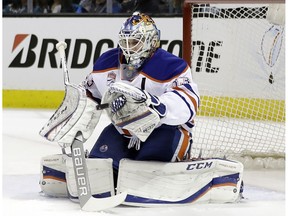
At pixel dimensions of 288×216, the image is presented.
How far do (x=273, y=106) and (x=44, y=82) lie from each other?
3.03 metres

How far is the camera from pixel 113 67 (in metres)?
3.52

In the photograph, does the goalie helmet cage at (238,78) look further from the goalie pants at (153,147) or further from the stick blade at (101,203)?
the stick blade at (101,203)

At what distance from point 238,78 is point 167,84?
194 centimetres

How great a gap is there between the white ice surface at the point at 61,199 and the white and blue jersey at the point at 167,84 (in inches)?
12.1

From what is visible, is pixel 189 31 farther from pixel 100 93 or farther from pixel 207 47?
pixel 100 93

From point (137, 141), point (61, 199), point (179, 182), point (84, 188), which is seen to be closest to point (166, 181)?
point (179, 182)

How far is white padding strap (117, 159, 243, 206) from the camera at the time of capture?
3.31m

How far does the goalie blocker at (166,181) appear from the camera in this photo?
10.9ft

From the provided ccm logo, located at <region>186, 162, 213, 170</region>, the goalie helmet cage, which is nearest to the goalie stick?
ccm logo, located at <region>186, 162, 213, 170</region>

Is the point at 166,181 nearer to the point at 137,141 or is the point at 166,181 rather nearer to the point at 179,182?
the point at 179,182

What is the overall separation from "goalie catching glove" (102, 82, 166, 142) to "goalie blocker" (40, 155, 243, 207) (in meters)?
0.16

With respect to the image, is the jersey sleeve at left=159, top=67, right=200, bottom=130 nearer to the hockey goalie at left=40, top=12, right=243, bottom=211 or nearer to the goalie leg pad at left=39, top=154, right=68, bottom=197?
the hockey goalie at left=40, top=12, right=243, bottom=211

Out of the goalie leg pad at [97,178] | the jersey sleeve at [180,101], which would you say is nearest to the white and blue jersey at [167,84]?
the jersey sleeve at [180,101]

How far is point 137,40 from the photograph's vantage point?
3371 mm
